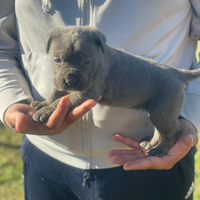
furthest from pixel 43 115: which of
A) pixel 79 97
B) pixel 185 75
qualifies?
pixel 185 75

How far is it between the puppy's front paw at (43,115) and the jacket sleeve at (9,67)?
1.33 feet

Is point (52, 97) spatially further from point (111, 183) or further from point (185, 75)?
point (185, 75)

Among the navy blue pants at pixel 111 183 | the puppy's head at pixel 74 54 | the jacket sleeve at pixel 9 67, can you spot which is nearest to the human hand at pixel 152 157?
the navy blue pants at pixel 111 183

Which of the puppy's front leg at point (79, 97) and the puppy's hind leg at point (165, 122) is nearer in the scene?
the puppy's front leg at point (79, 97)

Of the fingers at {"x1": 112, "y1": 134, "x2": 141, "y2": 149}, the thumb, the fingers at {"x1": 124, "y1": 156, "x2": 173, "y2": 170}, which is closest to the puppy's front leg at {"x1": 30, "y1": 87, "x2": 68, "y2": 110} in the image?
the fingers at {"x1": 112, "y1": 134, "x2": 141, "y2": 149}

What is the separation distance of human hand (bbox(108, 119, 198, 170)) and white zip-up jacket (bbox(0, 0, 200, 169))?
11 centimetres

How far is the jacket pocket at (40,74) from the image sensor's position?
7.66 ft

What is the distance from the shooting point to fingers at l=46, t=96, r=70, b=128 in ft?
6.06

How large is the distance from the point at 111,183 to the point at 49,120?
3.84 ft

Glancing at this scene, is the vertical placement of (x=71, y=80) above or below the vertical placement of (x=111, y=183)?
above

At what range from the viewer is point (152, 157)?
2193 millimetres

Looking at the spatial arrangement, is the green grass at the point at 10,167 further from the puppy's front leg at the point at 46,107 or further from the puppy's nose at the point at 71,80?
the puppy's nose at the point at 71,80

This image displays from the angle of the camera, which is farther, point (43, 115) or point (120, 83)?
point (120, 83)

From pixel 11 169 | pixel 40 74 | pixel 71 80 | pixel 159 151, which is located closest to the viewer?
pixel 71 80
